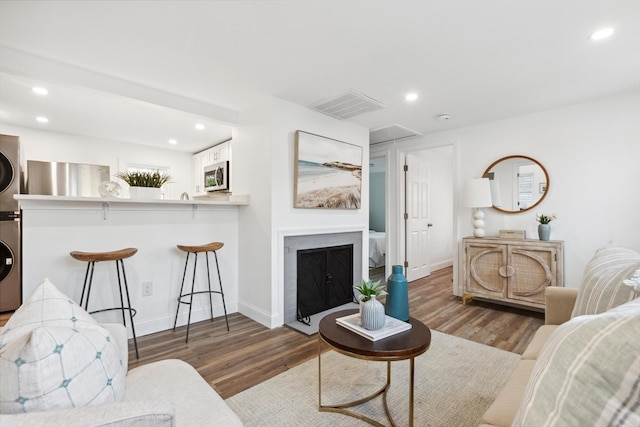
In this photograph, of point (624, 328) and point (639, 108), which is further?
point (639, 108)

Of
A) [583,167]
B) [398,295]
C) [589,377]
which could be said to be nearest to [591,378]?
[589,377]

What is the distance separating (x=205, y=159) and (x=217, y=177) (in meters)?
0.97

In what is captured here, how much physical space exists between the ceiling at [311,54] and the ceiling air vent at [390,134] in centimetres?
69

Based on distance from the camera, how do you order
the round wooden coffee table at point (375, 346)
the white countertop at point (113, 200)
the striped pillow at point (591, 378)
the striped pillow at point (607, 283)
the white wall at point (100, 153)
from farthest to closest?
the white wall at point (100, 153) → the white countertop at point (113, 200) → the round wooden coffee table at point (375, 346) → the striped pillow at point (607, 283) → the striped pillow at point (591, 378)

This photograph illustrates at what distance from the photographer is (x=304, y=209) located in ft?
10.5

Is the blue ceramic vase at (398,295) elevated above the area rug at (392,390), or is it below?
above

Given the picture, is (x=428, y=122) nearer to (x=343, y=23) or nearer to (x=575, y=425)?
(x=343, y=23)

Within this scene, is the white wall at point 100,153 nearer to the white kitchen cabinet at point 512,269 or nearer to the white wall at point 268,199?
the white wall at point 268,199

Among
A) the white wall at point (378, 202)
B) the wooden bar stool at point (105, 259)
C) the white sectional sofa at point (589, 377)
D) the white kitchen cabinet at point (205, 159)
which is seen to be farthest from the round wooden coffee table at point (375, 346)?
the white wall at point (378, 202)

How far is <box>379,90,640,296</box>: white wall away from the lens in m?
2.87

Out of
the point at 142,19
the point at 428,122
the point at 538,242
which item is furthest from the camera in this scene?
the point at 428,122

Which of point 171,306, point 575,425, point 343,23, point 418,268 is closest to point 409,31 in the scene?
point 343,23

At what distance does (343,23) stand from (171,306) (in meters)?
2.82

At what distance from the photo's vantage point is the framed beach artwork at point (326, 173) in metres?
3.08
